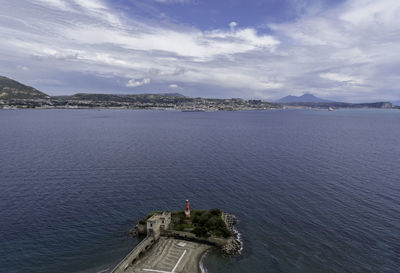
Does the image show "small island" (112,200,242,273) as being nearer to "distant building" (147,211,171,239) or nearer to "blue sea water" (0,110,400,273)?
"distant building" (147,211,171,239)

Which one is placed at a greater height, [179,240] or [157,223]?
[157,223]

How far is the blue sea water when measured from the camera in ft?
112

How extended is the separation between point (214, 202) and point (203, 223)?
10812 mm

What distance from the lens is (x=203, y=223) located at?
40281 millimetres

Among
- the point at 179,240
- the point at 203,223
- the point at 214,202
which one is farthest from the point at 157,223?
the point at 214,202

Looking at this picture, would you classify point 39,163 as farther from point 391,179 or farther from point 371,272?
point 391,179

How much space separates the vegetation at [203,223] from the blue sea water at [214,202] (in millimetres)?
3709

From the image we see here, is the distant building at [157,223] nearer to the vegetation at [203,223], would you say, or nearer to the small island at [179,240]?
the small island at [179,240]

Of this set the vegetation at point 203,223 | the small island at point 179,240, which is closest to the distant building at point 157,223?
the small island at point 179,240

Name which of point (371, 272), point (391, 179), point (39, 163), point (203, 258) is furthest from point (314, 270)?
point (39, 163)

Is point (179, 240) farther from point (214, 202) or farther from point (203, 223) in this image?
point (214, 202)

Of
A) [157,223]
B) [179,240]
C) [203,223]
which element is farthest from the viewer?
[203,223]

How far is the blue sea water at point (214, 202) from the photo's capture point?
3406 cm

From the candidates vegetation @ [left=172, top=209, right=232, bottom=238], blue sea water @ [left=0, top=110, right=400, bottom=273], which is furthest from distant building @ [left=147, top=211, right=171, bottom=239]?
blue sea water @ [left=0, top=110, right=400, bottom=273]
